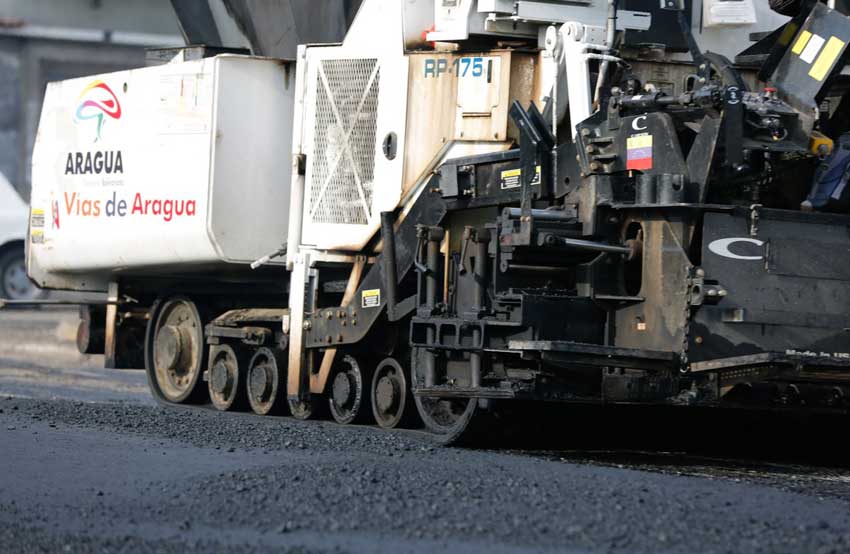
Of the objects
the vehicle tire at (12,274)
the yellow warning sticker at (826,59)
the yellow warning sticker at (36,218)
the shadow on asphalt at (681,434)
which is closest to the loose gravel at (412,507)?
the shadow on asphalt at (681,434)

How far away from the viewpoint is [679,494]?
23.5ft

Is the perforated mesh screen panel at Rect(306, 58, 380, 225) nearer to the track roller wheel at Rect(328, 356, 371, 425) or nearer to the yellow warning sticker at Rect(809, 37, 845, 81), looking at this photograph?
the track roller wheel at Rect(328, 356, 371, 425)

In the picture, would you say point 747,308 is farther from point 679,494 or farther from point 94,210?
point 94,210

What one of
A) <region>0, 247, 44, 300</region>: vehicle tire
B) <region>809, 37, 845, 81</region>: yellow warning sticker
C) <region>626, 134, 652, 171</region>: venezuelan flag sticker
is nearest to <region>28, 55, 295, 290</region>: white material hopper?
<region>626, 134, 652, 171</region>: venezuelan flag sticker

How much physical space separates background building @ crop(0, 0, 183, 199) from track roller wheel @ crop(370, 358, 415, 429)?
65.7ft

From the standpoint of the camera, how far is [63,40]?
3045 centimetres

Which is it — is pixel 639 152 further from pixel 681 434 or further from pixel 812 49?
pixel 681 434

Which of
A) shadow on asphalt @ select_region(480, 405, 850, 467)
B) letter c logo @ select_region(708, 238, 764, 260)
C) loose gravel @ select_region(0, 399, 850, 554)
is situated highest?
letter c logo @ select_region(708, 238, 764, 260)

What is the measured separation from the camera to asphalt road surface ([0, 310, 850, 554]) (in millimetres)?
6242

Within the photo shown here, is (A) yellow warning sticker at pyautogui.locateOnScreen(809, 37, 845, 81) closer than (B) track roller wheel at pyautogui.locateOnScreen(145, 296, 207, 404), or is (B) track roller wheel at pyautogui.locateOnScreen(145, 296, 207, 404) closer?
(A) yellow warning sticker at pyautogui.locateOnScreen(809, 37, 845, 81)

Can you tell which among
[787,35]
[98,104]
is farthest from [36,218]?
[787,35]

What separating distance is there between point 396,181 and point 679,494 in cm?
390

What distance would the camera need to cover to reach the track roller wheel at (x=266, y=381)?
40.7 feet

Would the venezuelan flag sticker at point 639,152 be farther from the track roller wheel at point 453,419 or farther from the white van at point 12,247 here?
the white van at point 12,247
